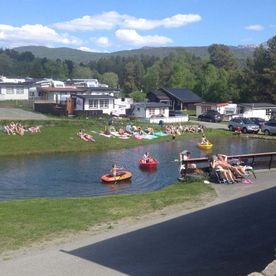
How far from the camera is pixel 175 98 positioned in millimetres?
88562

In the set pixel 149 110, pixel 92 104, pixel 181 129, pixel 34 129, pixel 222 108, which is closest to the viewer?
pixel 34 129

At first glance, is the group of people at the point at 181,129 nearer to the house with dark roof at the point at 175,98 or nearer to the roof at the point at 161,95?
the roof at the point at 161,95

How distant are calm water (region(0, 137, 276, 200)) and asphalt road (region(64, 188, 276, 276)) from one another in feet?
35.0

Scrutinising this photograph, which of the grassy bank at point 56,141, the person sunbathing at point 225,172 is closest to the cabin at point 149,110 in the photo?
the grassy bank at point 56,141

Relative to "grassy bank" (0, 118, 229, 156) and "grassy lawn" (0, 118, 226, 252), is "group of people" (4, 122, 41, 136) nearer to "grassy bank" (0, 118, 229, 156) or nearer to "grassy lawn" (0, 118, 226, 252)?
"grassy bank" (0, 118, 229, 156)

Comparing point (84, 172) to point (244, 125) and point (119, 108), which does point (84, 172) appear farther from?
point (119, 108)

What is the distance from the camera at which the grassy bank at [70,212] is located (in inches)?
588

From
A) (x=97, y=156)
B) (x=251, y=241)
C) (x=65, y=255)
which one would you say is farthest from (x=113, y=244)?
(x=97, y=156)

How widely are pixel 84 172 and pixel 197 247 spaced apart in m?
20.0

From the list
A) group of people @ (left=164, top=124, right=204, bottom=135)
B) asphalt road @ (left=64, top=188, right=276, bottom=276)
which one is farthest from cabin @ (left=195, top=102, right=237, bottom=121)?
asphalt road @ (left=64, top=188, right=276, bottom=276)

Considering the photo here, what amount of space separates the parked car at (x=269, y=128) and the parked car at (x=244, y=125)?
799 millimetres

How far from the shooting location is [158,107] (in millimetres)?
70688

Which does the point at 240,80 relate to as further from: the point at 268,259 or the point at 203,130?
the point at 268,259

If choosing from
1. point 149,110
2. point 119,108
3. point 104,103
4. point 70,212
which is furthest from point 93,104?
point 70,212
